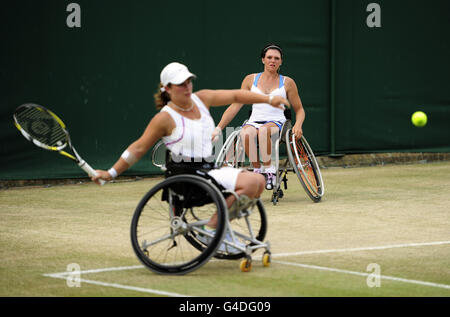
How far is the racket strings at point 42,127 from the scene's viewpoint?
15.7 feet

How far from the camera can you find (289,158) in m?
7.32

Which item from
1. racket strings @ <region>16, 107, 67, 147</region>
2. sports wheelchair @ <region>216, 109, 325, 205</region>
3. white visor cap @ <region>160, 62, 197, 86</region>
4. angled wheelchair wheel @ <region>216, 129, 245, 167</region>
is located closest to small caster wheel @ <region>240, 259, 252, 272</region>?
white visor cap @ <region>160, 62, 197, 86</region>

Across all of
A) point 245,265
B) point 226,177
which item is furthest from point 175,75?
point 245,265

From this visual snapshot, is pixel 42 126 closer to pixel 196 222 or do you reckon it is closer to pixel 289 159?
pixel 196 222

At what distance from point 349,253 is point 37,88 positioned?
490cm

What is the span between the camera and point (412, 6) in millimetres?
11539

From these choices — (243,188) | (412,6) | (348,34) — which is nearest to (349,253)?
(243,188)

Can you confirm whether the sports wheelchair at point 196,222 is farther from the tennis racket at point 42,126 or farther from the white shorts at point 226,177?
the tennis racket at point 42,126

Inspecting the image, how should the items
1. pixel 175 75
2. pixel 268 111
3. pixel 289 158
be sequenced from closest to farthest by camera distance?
pixel 175 75
pixel 289 158
pixel 268 111

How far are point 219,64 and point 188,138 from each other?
5.63 meters

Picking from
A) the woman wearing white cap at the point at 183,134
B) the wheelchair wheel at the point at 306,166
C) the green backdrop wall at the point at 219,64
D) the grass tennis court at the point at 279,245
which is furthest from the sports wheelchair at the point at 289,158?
the woman wearing white cap at the point at 183,134

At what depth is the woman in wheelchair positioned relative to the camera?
744 centimetres

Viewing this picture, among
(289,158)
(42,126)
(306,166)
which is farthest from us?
(306,166)

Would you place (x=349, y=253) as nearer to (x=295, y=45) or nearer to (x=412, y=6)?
(x=295, y=45)
